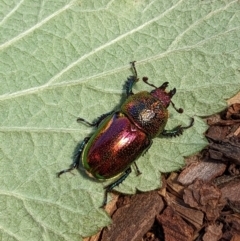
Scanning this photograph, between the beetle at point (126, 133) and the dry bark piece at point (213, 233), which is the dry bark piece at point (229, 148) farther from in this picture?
the dry bark piece at point (213, 233)

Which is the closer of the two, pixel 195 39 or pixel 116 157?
pixel 116 157

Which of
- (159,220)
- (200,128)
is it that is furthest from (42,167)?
(200,128)

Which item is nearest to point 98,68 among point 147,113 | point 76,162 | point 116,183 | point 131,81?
point 131,81

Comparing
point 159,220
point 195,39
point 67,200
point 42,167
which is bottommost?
point 159,220

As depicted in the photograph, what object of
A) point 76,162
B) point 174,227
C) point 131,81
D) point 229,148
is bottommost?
point 174,227

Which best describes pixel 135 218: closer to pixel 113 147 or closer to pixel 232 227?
pixel 113 147

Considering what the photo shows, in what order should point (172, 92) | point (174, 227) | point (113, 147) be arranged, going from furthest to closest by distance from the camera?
point (172, 92), point (174, 227), point (113, 147)

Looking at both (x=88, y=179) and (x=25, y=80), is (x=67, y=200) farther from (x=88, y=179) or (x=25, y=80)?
(x=25, y=80)
